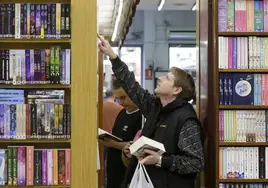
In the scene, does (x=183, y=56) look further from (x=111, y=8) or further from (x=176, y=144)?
(x=176, y=144)

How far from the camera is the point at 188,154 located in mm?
3250

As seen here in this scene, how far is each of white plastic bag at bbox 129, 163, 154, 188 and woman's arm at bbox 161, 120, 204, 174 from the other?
0.13m

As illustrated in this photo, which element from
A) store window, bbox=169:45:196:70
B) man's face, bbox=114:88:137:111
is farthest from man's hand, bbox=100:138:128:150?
store window, bbox=169:45:196:70

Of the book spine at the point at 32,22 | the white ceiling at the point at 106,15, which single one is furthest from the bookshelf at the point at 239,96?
the white ceiling at the point at 106,15

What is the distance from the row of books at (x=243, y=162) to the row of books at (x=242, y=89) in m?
0.38

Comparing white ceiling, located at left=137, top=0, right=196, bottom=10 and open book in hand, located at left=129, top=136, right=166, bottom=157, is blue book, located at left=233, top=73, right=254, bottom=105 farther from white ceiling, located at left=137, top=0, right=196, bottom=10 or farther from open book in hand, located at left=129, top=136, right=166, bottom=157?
white ceiling, located at left=137, top=0, right=196, bottom=10

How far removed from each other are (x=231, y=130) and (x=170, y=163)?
0.91 metres

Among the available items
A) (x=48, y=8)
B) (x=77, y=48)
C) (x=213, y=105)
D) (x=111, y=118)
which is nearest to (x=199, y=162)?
(x=213, y=105)

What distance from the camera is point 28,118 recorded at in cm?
322

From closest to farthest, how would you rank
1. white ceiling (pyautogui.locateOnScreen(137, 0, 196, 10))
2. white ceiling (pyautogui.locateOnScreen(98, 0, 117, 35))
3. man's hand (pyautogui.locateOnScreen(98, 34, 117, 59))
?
man's hand (pyautogui.locateOnScreen(98, 34, 117, 59)), white ceiling (pyautogui.locateOnScreen(98, 0, 117, 35)), white ceiling (pyautogui.locateOnScreen(137, 0, 196, 10))

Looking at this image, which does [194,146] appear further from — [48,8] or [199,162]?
[48,8]

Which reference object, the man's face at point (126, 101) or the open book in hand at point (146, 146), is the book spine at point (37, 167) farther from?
the man's face at point (126, 101)

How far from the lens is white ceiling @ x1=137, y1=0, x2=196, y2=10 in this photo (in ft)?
38.9

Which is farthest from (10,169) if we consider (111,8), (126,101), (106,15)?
(106,15)
